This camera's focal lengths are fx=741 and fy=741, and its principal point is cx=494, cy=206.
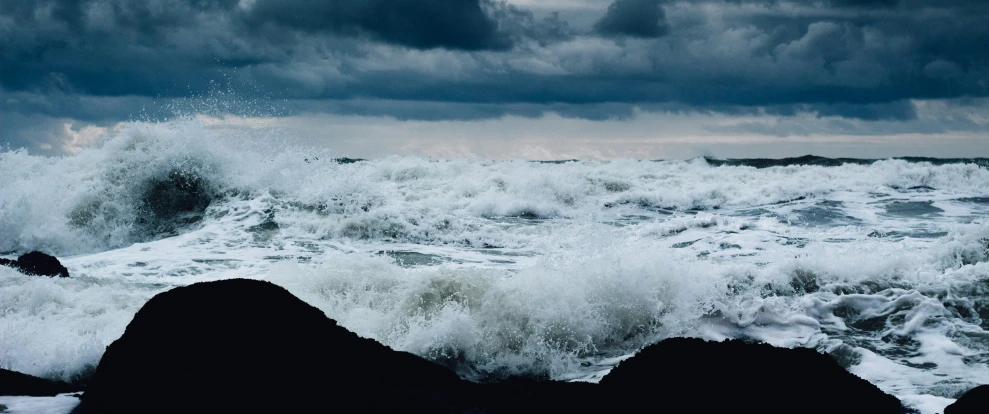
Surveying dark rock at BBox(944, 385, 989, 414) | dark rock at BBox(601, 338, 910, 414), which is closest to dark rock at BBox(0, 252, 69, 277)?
dark rock at BBox(601, 338, 910, 414)

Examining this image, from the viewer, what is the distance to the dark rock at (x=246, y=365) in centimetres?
383

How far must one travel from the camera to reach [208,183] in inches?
619

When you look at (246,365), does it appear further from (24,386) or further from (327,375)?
(24,386)

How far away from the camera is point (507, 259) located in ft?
37.7

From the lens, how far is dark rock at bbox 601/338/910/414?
383cm

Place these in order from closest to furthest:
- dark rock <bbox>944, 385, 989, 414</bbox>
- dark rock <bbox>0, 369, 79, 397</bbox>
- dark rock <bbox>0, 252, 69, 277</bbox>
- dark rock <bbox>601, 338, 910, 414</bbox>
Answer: dark rock <bbox>944, 385, 989, 414</bbox>
dark rock <bbox>601, 338, 910, 414</bbox>
dark rock <bbox>0, 369, 79, 397</bbox>
dark rock <bbox>0, 252, 69, 277</bbox>

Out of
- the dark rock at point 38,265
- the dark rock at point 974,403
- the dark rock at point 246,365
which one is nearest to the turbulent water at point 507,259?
the dark rock at point 38,265

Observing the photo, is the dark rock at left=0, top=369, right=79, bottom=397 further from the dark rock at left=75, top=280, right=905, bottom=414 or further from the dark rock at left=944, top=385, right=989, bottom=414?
the dark rock at left=944, top=385, right=989, bottom=414

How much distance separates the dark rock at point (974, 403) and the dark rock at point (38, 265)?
333 inches

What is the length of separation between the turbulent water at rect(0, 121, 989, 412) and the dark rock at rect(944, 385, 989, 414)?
52.0 inches

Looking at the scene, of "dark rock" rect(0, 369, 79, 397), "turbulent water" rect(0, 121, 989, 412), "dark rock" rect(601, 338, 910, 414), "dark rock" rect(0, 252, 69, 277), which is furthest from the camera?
"dark rock" rect(0, 252, 69, 277)

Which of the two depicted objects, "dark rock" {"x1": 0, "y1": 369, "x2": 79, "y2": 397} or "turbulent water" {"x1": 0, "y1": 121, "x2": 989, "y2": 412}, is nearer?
"dark rock" {"x1": 0, "y1": 369, "x2": 79, "y2": 397}

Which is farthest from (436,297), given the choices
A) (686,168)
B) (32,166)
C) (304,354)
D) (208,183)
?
(686,168)

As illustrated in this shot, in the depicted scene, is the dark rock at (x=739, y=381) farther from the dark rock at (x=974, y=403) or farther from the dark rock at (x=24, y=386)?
the dark rock at (x=24, y=386)
